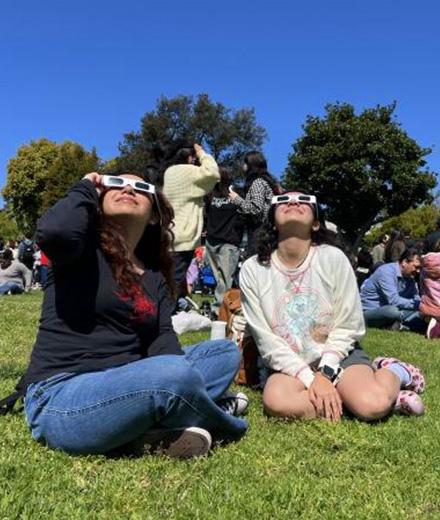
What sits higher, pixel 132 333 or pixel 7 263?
pixel 132 333

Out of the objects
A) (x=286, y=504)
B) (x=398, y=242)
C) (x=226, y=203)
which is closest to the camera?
(x=286, y=504)

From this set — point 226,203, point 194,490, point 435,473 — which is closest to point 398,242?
point 226,203

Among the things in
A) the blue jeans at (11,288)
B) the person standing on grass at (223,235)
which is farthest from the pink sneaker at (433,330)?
the blue jeans at (11,288)

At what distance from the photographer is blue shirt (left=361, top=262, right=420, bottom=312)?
919 cm

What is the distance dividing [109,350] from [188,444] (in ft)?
1.93

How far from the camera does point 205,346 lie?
359 centimetres

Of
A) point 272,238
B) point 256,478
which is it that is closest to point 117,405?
point 256,478

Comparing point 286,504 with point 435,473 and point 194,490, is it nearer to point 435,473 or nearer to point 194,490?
point 194,490

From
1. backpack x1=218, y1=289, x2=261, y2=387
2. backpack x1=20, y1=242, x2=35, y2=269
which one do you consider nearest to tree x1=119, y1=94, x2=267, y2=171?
backpack x1=20, y1=242, x2=35, y2=269

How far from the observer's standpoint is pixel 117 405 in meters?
2.76

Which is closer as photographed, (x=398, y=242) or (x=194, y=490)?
(x=194, y=490)

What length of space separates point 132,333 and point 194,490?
3.01ft

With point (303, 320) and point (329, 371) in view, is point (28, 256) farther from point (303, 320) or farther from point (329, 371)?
point (329, 371)

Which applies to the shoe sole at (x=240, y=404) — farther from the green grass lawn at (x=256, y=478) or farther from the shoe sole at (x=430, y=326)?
the shoe sole at (x=430, y=326)
